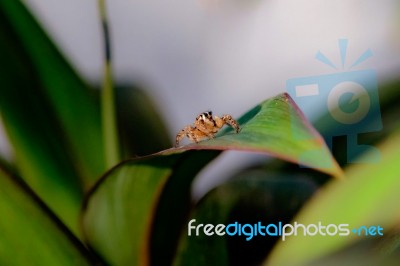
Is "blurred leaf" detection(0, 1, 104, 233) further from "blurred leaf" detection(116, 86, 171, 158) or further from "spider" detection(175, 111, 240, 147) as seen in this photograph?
"spider" detection(175, 111, 240, 147)

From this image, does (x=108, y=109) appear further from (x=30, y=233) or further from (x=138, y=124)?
(x=30, y=233)

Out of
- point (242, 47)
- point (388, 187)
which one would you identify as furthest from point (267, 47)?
point (388, 187)

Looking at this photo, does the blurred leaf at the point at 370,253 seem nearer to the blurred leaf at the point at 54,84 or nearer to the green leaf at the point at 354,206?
the green leaf at the point at 354,206

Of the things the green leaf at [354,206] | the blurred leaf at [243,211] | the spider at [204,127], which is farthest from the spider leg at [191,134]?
the green leaf at [354,206]

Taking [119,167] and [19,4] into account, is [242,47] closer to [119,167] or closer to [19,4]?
[119,167]

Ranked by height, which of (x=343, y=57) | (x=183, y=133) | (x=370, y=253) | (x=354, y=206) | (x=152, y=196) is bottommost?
(x=370, y=253)

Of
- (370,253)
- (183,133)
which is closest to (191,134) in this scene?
(183,133)
